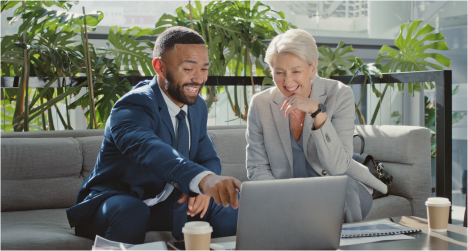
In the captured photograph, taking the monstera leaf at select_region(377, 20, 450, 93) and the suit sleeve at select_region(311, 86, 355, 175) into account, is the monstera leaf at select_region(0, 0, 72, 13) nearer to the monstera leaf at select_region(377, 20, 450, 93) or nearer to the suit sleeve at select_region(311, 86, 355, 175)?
the suit sleeve at select_region(311, 86, 355, 175)

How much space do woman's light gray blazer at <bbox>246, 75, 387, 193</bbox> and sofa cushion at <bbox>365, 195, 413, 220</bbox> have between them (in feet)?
0.94

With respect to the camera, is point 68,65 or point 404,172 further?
point 68,65

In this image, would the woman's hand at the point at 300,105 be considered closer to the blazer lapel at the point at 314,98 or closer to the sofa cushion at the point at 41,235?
the blazer lapel at the point at 314,98

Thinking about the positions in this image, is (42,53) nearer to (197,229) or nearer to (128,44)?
(128,44)

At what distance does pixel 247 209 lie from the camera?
909 millimetres

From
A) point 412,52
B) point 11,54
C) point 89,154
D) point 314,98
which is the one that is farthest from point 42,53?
point 412,52

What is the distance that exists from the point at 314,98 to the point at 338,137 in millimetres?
207

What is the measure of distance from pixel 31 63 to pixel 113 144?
1421mm

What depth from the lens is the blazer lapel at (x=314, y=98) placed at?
5.80 feet

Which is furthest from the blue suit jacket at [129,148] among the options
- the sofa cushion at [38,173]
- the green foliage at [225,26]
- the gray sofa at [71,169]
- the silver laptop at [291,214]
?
the green foliage at [225,26]

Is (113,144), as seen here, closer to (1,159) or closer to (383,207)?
(1,159)

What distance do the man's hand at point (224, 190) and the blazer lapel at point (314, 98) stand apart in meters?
0.83

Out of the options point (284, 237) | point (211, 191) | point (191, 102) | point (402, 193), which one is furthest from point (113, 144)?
point (402, 193)

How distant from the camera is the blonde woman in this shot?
167 cm
